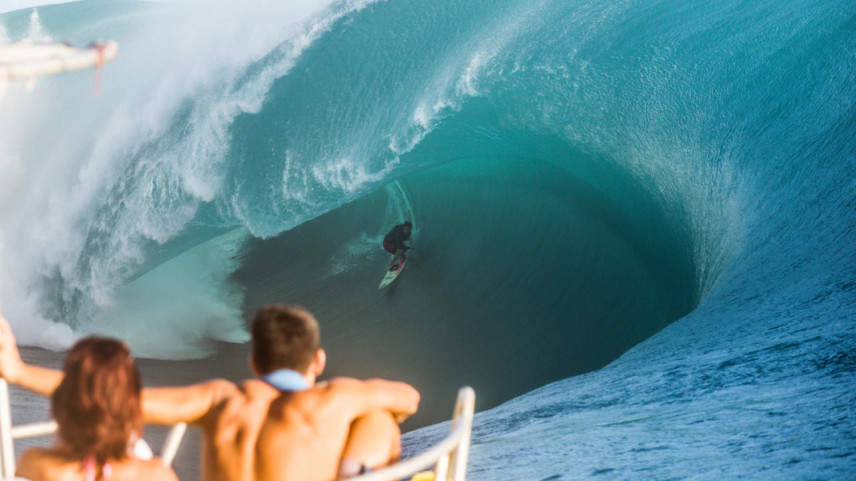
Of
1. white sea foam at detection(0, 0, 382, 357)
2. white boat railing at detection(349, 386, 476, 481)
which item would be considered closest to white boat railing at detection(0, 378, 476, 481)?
white boat railing at detection(349, 386, 476, 481)

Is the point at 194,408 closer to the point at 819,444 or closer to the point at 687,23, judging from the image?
the point at 819,444

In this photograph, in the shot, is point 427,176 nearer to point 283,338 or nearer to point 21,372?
point 283,338

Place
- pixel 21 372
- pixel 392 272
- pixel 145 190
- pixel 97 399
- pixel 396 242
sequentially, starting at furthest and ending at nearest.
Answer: pixel 396 242 < pixel 392 272 < pixel 145 190 < pixel 21 372 < pixel 97 399

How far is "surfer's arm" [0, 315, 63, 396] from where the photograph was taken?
4.16 feet

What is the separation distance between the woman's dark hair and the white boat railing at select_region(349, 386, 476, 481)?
0.37 m

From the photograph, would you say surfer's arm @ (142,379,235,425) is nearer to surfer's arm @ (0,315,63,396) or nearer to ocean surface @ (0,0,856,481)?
surfer's arm @ (0,315,63,396)

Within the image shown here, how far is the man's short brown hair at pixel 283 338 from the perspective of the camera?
1400mm

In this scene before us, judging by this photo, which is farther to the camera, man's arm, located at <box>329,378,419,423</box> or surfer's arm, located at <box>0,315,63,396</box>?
man's arm, located at <box>329,378,419,423</box>

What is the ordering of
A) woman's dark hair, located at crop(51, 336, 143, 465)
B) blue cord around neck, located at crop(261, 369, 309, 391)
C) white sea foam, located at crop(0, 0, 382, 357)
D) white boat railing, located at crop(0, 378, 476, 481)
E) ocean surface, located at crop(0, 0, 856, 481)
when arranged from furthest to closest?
white sea foam, located at crop(0, 0, 382, 357) → ocean surface, located at crop(0, 0, 856, 481) → blue cord around neck, located at crop(261, 369, 309, 391) → white boat railing, located at crop(0, 378, 476, 481) → woman's dark hair, located at crop(51, 336, 143, 465)

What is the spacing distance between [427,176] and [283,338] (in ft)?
24.9

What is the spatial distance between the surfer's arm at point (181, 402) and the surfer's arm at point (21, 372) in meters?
0.16

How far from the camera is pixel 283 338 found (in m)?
1.41

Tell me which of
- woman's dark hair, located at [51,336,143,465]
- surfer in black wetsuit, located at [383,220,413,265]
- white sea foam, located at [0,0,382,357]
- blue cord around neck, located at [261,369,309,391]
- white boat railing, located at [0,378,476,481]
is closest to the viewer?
woman's dark hair, located at [51,336,143,465]

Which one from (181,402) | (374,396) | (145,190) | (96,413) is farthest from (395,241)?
(96,413)
